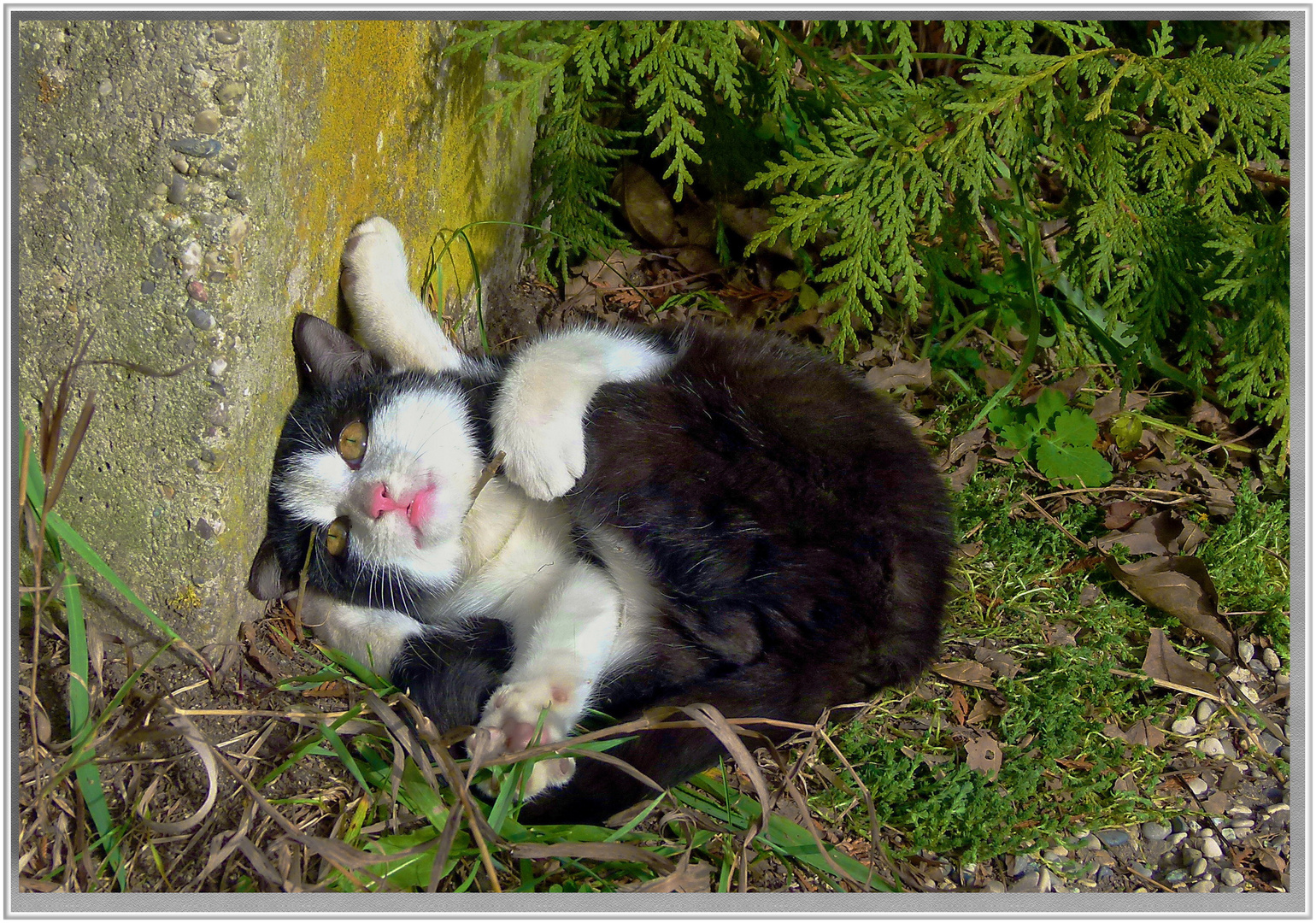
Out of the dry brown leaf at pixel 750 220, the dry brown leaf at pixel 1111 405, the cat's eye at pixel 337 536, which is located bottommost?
the dry brown leaf at pixel 1111 405

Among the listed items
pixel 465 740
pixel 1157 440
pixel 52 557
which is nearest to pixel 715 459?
pixel 465 740

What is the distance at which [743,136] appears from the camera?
8.91 feet

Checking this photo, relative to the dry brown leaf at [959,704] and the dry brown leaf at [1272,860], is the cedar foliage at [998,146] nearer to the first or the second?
the dry brown leaf at [959,704]

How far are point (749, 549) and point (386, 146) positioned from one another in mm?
1160

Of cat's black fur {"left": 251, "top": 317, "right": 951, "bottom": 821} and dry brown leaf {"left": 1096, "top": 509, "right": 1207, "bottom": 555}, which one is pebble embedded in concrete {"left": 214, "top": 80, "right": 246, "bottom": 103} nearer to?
cat's black fur {"left": 251, "top": 317, "right": 951, "bottom": 821}

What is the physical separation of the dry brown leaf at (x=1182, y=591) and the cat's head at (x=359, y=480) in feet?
5.32

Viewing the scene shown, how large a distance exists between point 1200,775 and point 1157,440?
3.45ft

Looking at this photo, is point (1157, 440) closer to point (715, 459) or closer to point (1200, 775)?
point (1200, 775)

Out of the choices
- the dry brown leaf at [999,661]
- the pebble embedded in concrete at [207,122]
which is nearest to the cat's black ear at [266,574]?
the pebble embedded in concrete at [207,122]

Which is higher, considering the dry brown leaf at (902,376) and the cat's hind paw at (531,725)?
the dry brown leaf at (902,376)

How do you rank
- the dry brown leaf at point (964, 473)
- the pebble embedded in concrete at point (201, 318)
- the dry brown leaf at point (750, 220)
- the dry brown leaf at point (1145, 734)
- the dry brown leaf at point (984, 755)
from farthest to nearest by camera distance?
1. the dry brown leaf at point (750, 220)
2. the dry brown leaf at point (964, 473)
3. the dry brown leaf at point (1145, 734)
4. the dry brown leaf at point (984, 755)
5. the pebble embedded in concrete at point (201, 318)

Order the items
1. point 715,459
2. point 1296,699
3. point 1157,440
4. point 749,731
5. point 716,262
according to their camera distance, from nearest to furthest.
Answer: point 749,731 < point 715,459 < point 1296,699 < point 1157,440 < point 716,262

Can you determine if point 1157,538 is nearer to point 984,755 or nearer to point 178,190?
point 984,755

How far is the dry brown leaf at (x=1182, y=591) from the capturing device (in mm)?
2195
